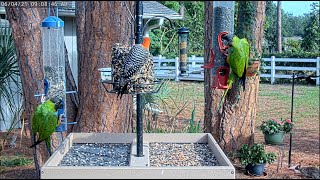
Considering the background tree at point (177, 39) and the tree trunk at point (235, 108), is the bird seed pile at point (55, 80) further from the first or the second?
the background tree at point (177, 39)

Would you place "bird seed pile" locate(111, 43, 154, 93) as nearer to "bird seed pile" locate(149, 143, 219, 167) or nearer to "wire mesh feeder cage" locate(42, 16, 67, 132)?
"bird seed pile" locate(149, 143, 219, 167)

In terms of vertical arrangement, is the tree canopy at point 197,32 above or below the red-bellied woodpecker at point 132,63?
above

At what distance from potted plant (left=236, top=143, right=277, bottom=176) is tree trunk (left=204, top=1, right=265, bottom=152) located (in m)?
0.26

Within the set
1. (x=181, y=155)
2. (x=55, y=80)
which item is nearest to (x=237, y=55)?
(x=181, y=155)

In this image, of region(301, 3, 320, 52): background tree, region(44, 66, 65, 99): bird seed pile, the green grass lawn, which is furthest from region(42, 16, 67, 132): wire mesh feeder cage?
region(301, 3, 320, 52): background tree

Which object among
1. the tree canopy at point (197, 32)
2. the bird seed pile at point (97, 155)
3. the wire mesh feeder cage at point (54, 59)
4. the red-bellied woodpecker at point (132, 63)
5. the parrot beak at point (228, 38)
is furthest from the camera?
the tree canopy at point (197, 32)

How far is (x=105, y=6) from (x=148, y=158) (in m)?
1.94

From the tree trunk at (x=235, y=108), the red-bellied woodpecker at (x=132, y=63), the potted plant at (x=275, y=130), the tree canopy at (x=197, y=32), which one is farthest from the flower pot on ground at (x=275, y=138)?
the tree canopy at (x=197, y=32)

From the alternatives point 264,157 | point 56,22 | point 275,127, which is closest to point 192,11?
point 275,127

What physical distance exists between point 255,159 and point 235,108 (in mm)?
699

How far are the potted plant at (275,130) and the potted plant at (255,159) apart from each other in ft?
5.10

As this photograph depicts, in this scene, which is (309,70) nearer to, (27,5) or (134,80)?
(27,5)

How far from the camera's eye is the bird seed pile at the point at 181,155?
300 cm

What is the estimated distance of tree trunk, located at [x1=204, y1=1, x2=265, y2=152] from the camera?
5938 mm
